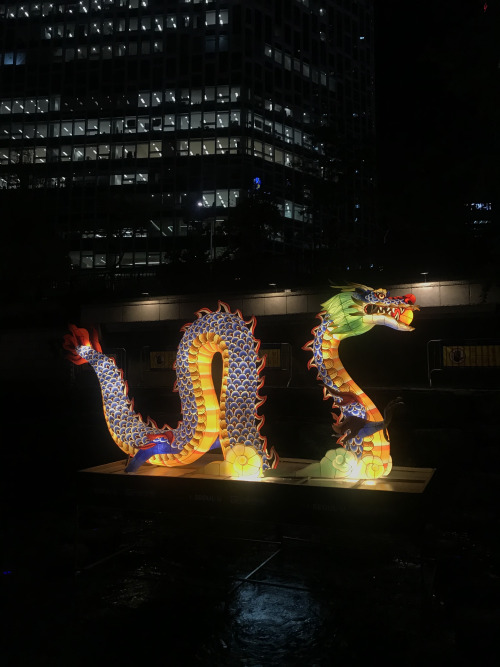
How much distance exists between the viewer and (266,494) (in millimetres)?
4969

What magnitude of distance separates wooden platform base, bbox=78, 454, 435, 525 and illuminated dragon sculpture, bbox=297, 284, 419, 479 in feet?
0.72

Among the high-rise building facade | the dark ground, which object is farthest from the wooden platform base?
the high-rise building facade

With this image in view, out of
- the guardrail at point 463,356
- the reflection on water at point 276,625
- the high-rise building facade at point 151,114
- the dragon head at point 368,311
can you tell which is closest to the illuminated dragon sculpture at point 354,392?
the dragon head at point 368,311

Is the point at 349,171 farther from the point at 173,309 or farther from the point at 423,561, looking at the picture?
the point at 423,561

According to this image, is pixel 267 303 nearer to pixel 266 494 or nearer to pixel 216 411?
pixel 216 411

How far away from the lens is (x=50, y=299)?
22.8 m

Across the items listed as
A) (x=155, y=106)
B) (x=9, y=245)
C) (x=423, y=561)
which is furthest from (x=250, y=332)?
(x=155, y=106)

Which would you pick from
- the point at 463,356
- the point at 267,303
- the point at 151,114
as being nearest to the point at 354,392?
the point at 463,356

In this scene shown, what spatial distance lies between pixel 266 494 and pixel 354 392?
1.32 meters

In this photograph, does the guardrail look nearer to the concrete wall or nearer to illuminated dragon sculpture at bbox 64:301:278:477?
the concrete wall

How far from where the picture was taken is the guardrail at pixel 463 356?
1281 centimetres

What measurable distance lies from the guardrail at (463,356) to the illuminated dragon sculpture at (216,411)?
28.5ft

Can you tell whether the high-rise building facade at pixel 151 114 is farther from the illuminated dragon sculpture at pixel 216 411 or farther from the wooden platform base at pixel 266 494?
the wooden platform base at pixel 266 494

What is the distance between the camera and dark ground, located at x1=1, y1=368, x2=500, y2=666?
416 cm
